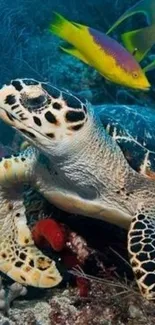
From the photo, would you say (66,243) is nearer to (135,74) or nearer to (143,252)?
(143,252)

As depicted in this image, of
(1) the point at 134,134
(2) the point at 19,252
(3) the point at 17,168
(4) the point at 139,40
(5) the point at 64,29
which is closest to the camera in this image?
(1) the point at 134,134

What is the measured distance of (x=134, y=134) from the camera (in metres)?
2.64

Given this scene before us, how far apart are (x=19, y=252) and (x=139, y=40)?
6.45 feet

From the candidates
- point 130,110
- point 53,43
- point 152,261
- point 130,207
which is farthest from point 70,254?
point 53,43

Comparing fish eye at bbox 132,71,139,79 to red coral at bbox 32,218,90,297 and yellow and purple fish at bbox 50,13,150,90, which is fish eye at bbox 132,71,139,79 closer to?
yellow and purple fish at bbox 50,13,150,90

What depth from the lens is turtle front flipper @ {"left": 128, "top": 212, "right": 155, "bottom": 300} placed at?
206 cm

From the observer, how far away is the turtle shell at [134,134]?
251 cm

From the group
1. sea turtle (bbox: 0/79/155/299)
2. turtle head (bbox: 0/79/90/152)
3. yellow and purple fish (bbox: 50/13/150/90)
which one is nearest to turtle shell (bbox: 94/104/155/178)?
sea turtle (bbox: 0/79/155/299)

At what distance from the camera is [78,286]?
2736 millimetres

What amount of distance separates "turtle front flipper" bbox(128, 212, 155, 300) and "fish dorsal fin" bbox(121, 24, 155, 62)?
1624 mm

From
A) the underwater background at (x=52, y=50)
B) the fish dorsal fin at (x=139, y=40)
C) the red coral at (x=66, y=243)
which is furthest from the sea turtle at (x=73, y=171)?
the underwater background at (x=52, y=50)

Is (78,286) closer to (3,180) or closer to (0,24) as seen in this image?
(3,180)

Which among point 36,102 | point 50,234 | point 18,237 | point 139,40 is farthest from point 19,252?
point 139,40

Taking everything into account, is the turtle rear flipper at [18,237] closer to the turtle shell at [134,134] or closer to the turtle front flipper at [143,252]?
the turtle shell at [134,134]
